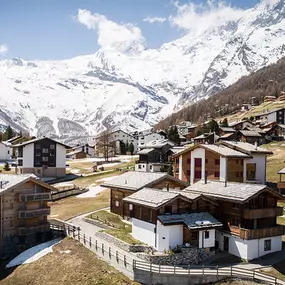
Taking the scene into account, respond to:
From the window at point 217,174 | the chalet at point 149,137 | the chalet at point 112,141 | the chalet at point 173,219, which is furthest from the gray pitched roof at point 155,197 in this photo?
the chalet at point 149,137

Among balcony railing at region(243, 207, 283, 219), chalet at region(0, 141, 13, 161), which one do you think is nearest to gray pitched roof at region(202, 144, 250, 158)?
balcony railing at region(243, 207, 283, 219)

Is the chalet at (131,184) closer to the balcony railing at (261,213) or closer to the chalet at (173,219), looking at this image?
the chalet at (173,219)

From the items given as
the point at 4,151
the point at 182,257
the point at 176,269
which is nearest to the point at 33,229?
the point at 182,257

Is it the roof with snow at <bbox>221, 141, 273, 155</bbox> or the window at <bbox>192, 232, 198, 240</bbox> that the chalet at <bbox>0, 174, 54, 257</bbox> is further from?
the roof with snow at <bbox>221, 141, 273, 155</bbox>

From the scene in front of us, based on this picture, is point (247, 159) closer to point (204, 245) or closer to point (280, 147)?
point (204, 245)

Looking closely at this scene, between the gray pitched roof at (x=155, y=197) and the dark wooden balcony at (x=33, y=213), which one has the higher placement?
the gray pitched roof at (x=155, y=197)

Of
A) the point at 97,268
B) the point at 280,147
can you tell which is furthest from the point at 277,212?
the point at 280,147
